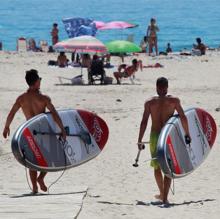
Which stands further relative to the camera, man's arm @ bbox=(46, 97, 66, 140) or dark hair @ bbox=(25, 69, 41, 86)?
man's arm @ bbox=(46, 97, 66, 140)

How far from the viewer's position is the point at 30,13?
A: 347 feet

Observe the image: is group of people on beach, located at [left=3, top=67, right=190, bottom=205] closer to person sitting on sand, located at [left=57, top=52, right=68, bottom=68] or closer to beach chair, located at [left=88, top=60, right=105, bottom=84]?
beach chair, located at [left=88, top=60, right=105, bottom=84]

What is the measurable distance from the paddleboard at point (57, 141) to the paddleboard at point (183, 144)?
133cm

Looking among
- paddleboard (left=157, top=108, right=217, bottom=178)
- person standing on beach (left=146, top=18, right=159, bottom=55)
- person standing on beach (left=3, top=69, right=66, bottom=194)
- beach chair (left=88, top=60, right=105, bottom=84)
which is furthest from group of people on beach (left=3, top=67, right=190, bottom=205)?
person standing on beach (left=146, top=18, right=159, bottom=55)

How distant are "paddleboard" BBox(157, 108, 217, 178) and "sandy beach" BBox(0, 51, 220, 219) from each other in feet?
1.25

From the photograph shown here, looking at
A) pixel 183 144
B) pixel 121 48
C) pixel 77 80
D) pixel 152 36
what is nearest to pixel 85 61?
pixel 121 48

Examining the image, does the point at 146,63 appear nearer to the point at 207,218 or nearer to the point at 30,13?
the point at 207,218

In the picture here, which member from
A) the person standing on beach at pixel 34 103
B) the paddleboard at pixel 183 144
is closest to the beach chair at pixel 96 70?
the paddleboard at pixel 183 144

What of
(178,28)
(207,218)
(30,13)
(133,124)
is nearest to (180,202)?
(207,218)

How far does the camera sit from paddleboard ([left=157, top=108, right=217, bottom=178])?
9.80 meters

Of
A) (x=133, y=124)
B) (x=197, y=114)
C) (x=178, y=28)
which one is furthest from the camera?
(x=178, y=28)

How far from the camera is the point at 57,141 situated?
1064 centimetres

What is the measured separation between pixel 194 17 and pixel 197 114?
84.4m

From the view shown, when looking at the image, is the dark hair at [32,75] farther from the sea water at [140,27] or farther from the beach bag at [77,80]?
the sea water at [140,27]
